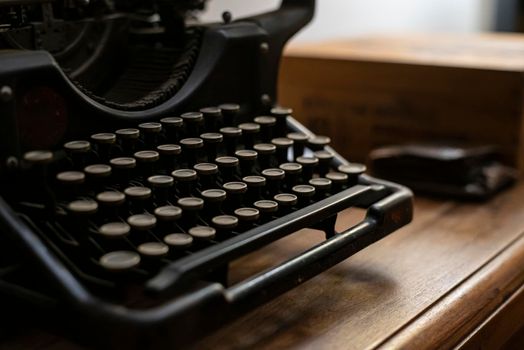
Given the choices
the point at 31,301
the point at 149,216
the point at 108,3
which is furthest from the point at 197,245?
the point at 108,3

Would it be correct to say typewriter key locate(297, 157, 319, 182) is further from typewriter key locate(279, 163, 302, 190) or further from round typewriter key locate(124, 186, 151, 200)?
round typewriter key locate(124, 186, 151, 200)

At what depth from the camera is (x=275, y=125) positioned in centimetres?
114

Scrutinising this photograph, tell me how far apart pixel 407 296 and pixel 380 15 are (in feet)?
6.55

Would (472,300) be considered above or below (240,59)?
below

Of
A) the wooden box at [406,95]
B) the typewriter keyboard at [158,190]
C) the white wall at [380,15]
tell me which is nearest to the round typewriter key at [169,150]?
the typewriter keyboard at [158,190]

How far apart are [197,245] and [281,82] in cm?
93

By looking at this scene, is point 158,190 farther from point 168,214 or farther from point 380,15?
point 380,15

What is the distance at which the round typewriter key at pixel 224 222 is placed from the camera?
855mm

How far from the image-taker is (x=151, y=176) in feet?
2.99

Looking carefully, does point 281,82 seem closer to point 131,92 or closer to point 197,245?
point 131,92

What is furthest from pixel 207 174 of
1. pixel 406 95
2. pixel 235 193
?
pixel 406 95

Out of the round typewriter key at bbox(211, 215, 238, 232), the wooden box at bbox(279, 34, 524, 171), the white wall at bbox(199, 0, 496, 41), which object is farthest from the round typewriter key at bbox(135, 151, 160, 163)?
the white wall at bbox(199, 0, 496, 41)

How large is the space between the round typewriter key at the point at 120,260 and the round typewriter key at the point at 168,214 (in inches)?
2.6

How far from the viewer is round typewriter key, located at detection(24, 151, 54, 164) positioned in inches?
31.0
